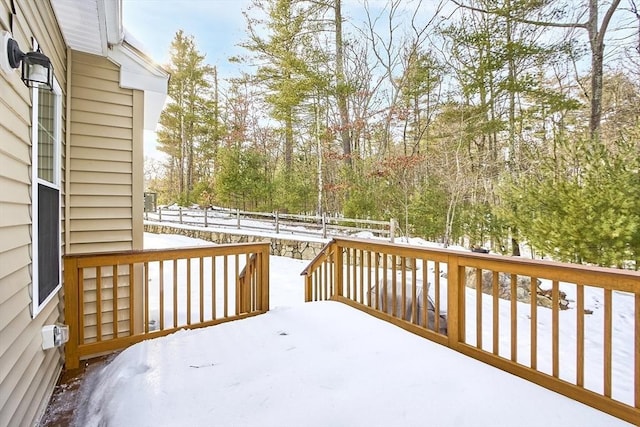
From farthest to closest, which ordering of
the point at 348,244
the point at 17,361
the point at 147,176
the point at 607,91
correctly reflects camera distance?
the point at 147,176 < the point at 607,91 < the point at 348,244 < the point at 17,361

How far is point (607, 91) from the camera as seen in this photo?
7730mm

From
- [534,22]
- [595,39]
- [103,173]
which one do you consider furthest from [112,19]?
[595,39]

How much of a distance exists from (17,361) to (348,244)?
2769 mm

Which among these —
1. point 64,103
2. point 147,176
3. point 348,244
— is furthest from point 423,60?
point 147,176

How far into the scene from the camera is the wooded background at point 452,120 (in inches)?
235

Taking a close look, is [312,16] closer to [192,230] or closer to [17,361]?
[192,230]

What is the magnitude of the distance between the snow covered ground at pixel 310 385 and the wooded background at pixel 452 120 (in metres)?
4.62

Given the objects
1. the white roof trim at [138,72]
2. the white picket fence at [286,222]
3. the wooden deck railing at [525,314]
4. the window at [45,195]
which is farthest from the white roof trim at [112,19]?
the white picket fence at [286,222]

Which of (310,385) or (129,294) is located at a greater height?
(129,294)

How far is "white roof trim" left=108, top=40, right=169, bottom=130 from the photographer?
3240 millimetres

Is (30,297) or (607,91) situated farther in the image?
(607,91)

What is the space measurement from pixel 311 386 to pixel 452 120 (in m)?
10.5

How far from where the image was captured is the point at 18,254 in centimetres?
168

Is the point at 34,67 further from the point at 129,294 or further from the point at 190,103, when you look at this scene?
the point at 190,103
